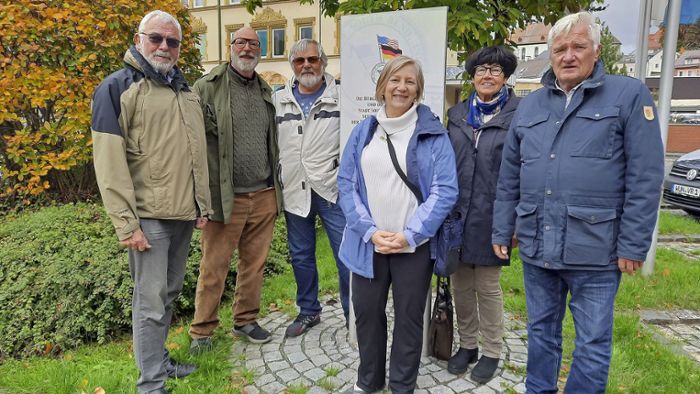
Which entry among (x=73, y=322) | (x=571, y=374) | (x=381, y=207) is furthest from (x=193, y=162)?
(x=571, y=374)

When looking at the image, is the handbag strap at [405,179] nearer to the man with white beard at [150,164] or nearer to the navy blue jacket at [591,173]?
the navy blue jacket at [591,173]

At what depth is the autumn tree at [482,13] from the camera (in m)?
3.58

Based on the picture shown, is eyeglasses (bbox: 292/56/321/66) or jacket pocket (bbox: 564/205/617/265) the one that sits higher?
eyeglasses (bbox: 292/56/321/66)

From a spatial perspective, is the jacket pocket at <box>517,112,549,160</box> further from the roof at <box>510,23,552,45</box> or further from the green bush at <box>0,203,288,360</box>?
the green bush at <box>0,203,288,360</box>

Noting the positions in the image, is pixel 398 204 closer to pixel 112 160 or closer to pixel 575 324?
pixel 575 324

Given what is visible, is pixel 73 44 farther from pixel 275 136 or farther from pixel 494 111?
pixel 494 111

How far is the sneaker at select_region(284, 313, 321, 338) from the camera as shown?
3.93 meters

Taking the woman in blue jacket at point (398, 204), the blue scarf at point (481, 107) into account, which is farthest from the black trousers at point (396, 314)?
the blue scarf at point (481, 107)

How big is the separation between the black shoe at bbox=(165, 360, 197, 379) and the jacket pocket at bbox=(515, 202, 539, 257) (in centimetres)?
235

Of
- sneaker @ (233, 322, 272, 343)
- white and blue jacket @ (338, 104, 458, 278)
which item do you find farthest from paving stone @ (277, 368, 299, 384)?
white and blue jacket @ (338, 104, 458, 278)

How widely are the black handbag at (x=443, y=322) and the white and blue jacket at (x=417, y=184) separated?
73 centimetres

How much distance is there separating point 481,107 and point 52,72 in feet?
17.7

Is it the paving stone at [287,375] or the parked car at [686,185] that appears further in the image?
the parked car at [686,185]

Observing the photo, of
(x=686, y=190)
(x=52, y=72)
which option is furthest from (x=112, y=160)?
(x=686, y=190)
